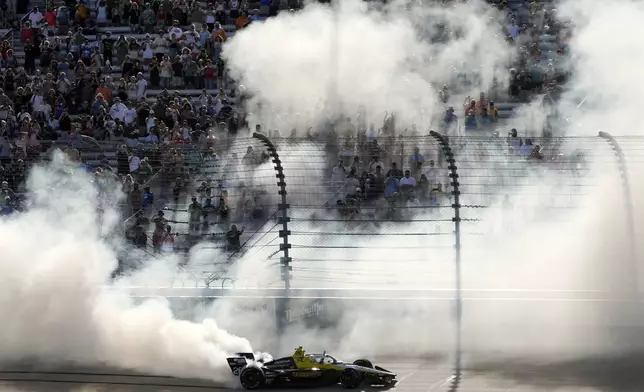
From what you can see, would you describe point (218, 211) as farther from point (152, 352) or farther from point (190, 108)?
point (190, 108)

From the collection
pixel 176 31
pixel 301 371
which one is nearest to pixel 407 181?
pixel 301 371

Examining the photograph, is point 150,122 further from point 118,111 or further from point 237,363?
point 237,363

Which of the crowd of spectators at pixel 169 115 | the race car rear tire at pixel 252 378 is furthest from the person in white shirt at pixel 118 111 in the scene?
the race car rear tire at pixel 252 378

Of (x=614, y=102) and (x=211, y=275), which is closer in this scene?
(x=211, y=275)

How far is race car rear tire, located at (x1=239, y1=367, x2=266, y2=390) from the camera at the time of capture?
16.5 meters

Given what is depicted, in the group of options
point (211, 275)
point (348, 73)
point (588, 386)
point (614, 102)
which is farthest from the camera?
point (348, 73)

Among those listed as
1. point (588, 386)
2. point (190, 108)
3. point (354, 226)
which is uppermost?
point (190, 108)

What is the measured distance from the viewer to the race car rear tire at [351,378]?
1630cm

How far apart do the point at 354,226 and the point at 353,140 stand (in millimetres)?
1662

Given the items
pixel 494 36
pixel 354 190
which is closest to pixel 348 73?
pixel 494 36

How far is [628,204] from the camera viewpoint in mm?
18906

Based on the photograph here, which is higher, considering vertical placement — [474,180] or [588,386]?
[474,180]

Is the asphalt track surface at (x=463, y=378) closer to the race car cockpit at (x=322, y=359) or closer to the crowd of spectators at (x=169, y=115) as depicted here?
the race car cockpit at (x=322, y=359)

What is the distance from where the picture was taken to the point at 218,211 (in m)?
19.6
